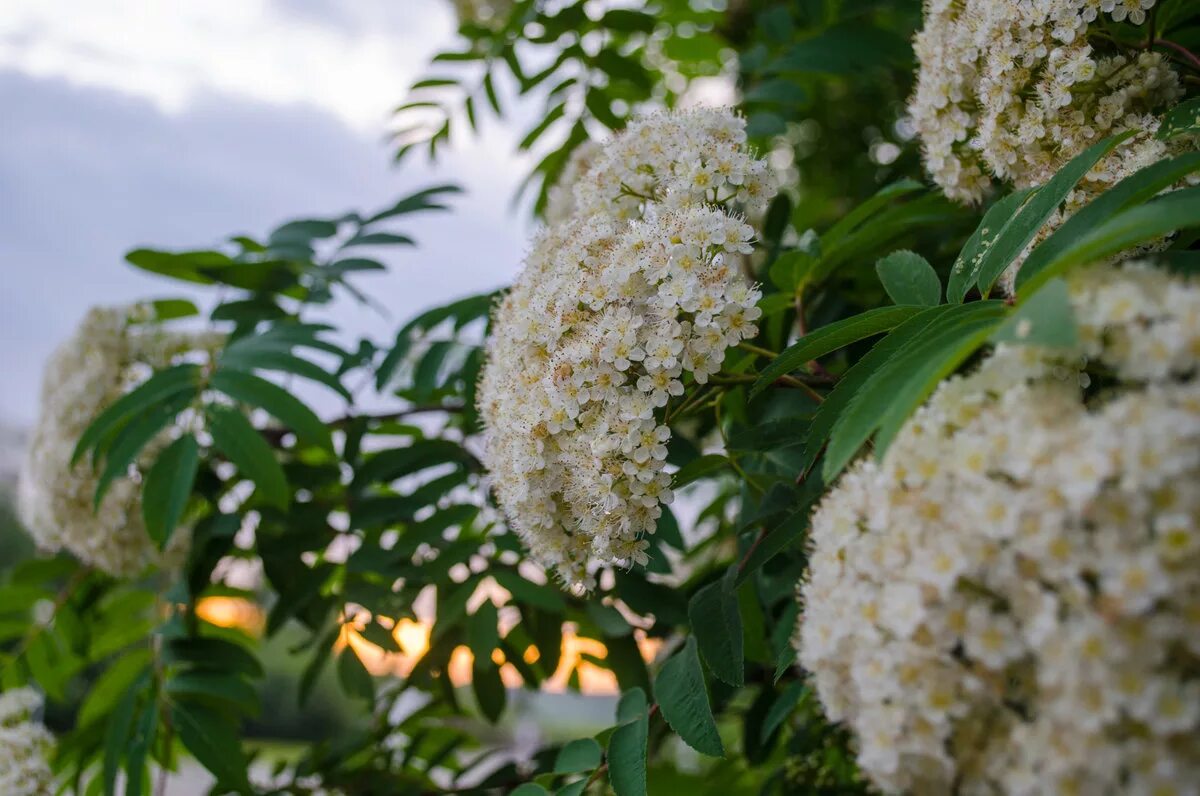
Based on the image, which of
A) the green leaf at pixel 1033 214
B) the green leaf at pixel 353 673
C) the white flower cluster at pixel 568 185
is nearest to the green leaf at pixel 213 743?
the green leaf at pixel 353 673

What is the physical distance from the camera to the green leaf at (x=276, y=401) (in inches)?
55.7

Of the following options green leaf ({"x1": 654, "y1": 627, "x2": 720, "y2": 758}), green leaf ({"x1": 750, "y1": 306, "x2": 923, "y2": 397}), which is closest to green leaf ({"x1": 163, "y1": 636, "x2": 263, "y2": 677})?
green leaf ({"x1": 654, "y1": 627, "x2": 720, "y2": 758})

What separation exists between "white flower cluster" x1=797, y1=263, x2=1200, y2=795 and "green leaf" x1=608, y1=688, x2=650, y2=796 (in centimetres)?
31

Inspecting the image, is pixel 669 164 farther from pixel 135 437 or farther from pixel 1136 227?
pixel 135 437

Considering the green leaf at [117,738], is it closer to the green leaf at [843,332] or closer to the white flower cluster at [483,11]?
the green leaf at [843,332]

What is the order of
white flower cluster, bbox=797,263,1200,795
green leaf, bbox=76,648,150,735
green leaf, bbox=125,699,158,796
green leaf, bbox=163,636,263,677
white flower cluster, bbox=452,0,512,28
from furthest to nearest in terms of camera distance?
1. white flower cluster, bbox=452,0,512,28
2. green leaf, bbox=76,648,150,735
3. green leaf, bbox=163,636,263,677
4. green leaf, bbox=125,699,158,796
5. white flower cluster, bbox=797,263,1200,795

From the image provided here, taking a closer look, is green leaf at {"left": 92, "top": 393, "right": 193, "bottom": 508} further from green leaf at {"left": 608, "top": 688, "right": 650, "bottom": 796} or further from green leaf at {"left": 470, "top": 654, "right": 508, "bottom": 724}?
green leaf at {"left": 608, "top": 688, "right": 650, "bottom": 796}

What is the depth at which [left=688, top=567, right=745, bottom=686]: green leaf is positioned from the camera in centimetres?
98

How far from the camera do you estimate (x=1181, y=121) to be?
94 centimetres

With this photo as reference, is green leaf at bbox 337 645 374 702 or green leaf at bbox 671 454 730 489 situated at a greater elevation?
green leaf at bbox 671 454 730 489

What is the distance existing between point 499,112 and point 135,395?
1.09m

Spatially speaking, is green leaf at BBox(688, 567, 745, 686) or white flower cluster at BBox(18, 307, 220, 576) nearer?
green leaf at BBox(688, 567, 745, 686)

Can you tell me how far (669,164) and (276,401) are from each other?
72cm

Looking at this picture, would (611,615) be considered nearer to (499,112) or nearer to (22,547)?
(499,112)
